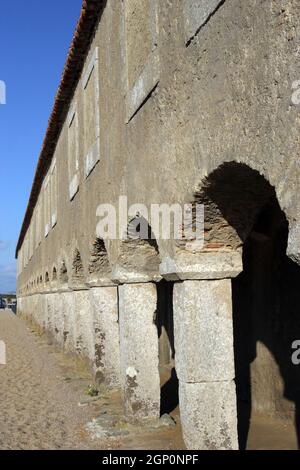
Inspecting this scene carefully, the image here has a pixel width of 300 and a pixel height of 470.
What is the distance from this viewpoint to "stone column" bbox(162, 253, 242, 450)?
5168 millimetres

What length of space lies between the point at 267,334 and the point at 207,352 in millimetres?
2855

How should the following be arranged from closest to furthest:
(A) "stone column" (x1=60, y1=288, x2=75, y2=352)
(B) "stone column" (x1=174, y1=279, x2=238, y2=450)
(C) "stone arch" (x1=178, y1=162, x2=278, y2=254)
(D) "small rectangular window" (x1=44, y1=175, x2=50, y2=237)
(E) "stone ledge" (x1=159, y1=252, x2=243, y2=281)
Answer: (C) "stone arch" (x1=178, y1=162, x2=278, y2=254), (B) "stone column" (x1=174, y1=279, x2=238, y2=450), (E) "stone ledge" (x1=159, y1=252, x2=243, y2=281), (A) "stone column" (x1=60, y1=288, x2=75, y2=352), (D) "small rectangular window" (x1=44, y1=175, x2=50, y2=237)

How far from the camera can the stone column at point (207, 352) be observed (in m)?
5.17

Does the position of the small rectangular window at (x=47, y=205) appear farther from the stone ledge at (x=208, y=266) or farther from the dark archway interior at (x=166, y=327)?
the stone ledge at (x=208, y=266)

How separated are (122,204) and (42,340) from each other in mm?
13928

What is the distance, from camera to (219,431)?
16.8 feet

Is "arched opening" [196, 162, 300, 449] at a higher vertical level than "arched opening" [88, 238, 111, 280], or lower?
lower

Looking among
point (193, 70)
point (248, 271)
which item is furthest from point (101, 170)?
point (193, 70)

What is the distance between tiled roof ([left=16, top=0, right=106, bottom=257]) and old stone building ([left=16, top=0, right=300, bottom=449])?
0.16 feet

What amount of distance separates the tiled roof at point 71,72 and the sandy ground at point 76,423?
5.98m

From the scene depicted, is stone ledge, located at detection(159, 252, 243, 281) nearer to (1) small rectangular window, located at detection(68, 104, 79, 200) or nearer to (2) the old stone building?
(2) the old stone building

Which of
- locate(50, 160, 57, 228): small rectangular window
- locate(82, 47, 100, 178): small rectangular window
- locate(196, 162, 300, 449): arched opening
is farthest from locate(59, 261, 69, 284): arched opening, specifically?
locate(196, 162, 300, 449): arched opening

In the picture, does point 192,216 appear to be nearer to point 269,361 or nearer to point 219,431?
point 219,431

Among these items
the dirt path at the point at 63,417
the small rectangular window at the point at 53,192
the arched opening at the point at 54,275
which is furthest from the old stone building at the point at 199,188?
the arched opening at the point at 54,275
